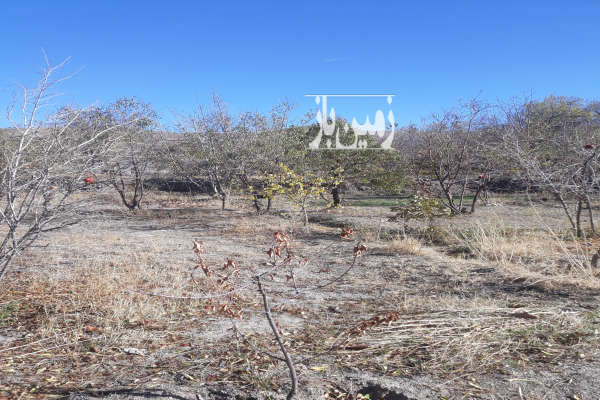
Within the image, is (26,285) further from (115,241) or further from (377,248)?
(377,248)

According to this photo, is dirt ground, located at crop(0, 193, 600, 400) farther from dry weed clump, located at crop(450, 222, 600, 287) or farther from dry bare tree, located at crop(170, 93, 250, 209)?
dry bare tree, located at crop(170, 93, 250, 209)

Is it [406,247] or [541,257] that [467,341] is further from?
[406,247]

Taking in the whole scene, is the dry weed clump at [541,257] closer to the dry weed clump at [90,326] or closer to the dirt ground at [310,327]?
the dirt ground at [310,327]

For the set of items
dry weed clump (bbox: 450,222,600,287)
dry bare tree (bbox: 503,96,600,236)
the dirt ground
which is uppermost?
dry bare tree (bbox: 503,96,600,236)

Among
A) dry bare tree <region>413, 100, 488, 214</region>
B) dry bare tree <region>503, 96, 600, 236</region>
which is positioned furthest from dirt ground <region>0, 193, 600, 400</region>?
dry bare tree <region>413, 100, 488, 214</region>

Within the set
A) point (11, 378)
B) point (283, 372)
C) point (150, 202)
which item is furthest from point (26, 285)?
point (150, 202)

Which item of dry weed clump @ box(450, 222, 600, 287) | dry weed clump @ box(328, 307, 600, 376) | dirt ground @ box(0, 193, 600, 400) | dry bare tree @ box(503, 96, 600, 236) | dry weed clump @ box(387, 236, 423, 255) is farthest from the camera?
dry weed clump @ box(387, 236, 423, 255)

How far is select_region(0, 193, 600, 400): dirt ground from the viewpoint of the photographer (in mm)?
2473

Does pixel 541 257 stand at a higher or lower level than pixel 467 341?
higher

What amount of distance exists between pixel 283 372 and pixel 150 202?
13.4 metres

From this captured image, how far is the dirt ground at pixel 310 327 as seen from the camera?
8.11 feet

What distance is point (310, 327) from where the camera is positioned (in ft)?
11.6

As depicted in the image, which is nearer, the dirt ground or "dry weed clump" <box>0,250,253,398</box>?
the dirt ground

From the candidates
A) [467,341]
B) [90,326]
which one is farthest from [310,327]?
[90,326]
